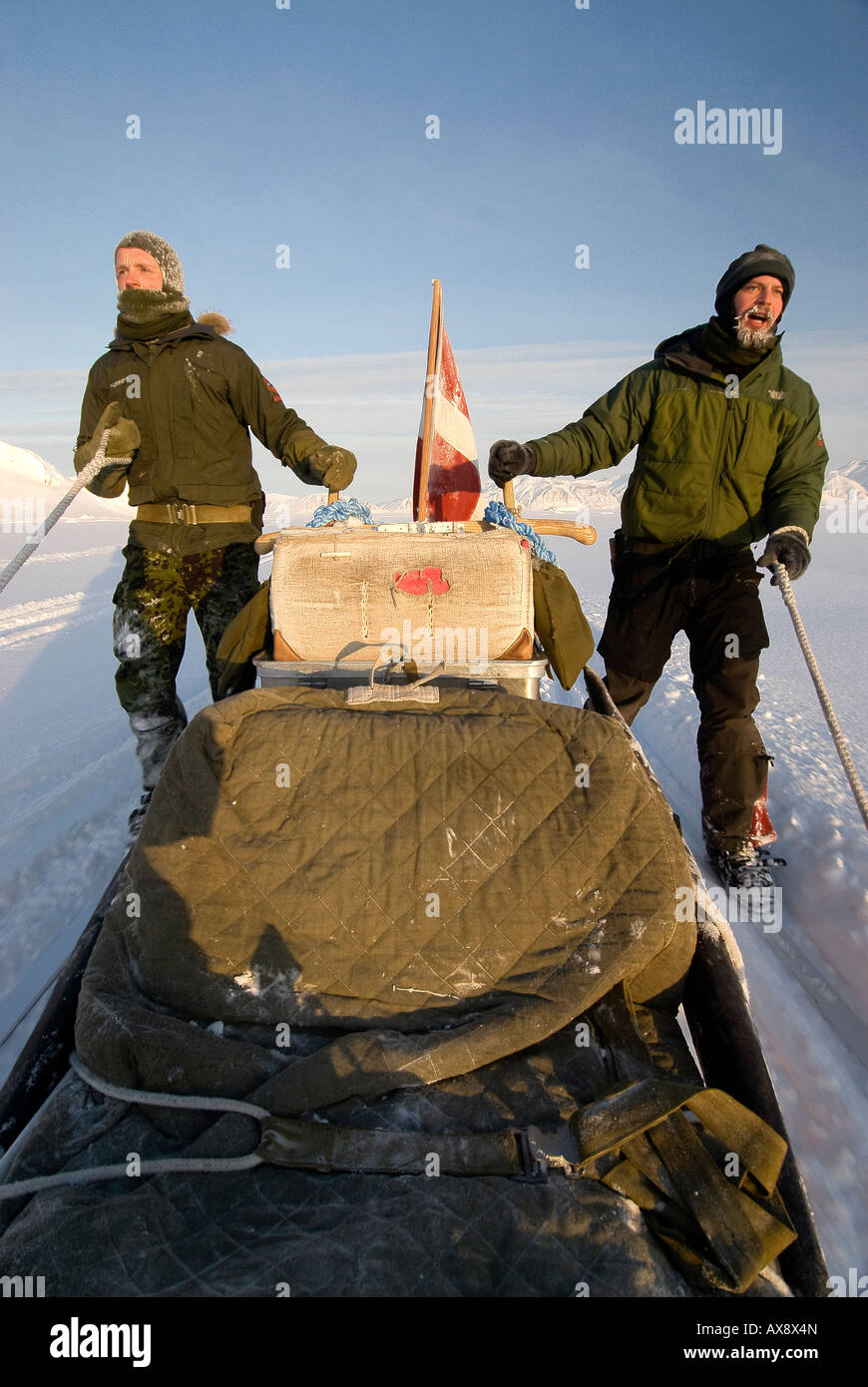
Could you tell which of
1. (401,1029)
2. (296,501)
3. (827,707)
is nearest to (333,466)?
(827,707)

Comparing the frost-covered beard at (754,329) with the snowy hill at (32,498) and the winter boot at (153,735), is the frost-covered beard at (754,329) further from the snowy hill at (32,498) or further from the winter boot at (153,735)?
the snowy hill at (32,498)

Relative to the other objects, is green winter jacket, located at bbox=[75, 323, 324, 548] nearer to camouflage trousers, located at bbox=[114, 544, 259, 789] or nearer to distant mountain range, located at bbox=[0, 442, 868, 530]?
camouflage trousers, located at bbox=[114, 544, 259, 789]

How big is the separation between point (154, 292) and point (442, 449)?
164 centimetres

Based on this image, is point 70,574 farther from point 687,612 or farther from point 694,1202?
point 694,1202

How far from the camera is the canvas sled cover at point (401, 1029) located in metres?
1.28

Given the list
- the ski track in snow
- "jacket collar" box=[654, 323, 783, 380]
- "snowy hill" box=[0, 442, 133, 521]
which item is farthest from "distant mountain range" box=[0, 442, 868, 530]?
"jacket collar" box=[654, 323, 783, 380]

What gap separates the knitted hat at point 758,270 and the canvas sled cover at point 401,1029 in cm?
213

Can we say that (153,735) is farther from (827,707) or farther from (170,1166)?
(827,707)

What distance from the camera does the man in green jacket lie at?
123 inches

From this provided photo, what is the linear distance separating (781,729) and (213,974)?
4.82 m

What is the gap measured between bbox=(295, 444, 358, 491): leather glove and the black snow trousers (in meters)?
1.43

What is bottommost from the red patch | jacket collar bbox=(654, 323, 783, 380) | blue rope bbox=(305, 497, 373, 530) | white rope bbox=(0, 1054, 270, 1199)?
white rope bbox=(0, 1054, 270, 1199)
